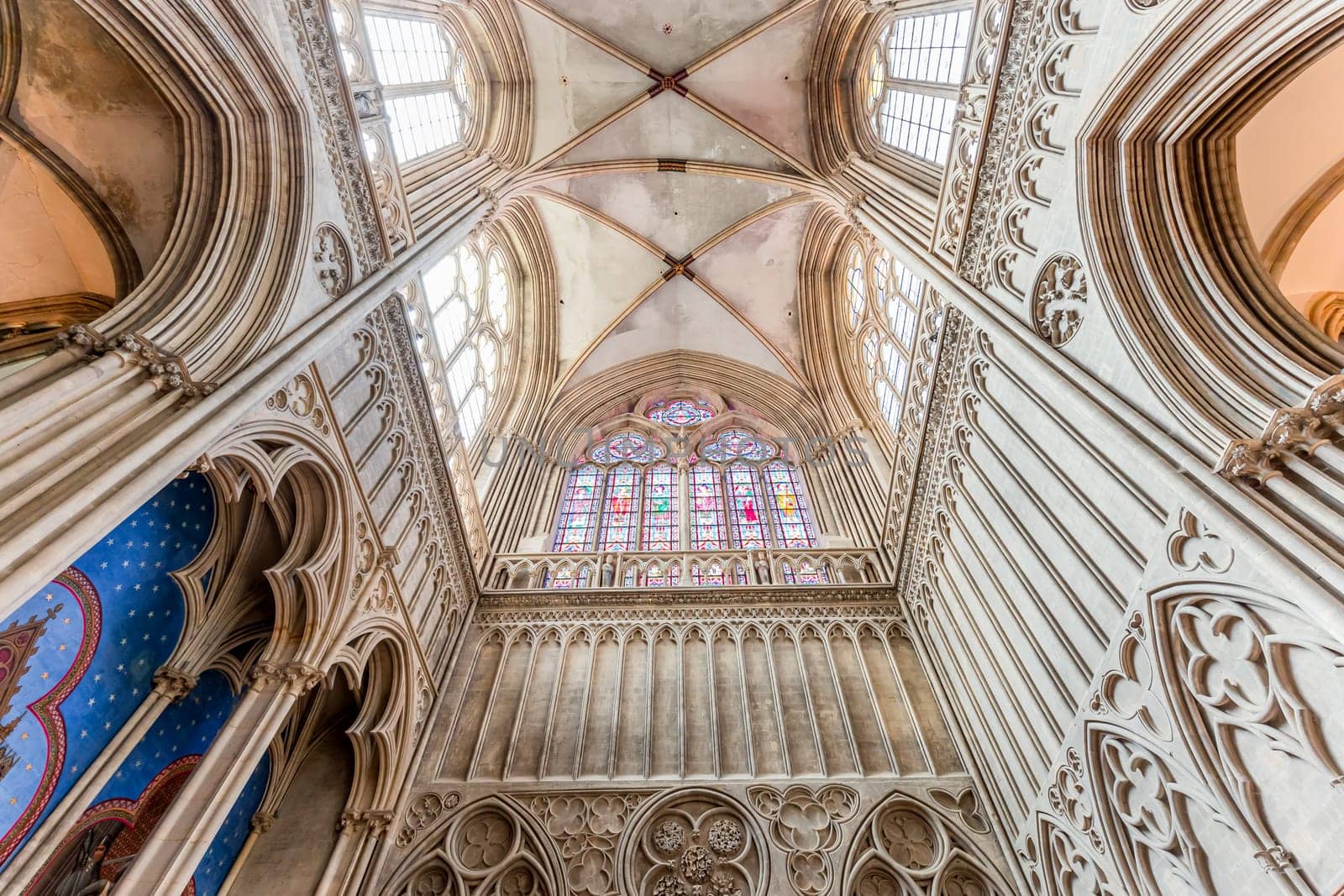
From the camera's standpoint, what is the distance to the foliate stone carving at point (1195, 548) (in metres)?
4.03

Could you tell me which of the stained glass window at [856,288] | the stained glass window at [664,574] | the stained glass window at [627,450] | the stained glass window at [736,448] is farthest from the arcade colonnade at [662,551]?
the stained glass window at [627,450]

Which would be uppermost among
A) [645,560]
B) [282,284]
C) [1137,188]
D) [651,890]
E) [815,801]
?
[645,560]

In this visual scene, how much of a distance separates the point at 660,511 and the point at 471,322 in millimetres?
5749

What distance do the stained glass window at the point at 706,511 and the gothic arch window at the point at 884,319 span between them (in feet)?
13.2

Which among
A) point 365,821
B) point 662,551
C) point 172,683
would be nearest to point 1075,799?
point 662,551

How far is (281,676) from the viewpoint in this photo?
19.4 feet

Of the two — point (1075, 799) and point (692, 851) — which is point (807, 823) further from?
point (1075, 799)

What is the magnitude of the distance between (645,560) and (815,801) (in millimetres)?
5102

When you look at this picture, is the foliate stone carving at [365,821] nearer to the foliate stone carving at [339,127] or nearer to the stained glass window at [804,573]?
the foliate stone carving at [339,127]

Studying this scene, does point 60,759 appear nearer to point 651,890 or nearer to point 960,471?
point 651,890

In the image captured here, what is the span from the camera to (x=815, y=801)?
7.29 meters

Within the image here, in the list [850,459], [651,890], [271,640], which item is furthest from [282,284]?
[850,459]

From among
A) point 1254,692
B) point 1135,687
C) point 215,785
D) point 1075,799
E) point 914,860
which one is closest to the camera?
point 1254,692

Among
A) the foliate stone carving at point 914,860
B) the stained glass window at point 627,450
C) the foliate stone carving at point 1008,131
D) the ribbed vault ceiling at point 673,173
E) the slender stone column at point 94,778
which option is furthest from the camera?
the stained glass window at point 627,450
